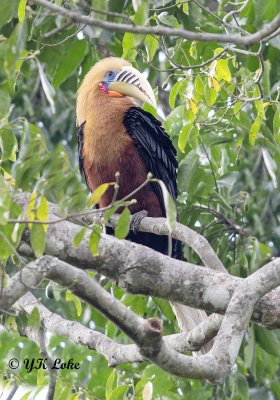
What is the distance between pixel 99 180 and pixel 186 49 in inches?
34.6

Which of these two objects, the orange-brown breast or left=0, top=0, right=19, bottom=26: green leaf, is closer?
left=0, top=0, right=19, bottom=26: green leaf

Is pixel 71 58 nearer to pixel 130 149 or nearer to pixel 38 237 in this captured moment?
pixel 130 149

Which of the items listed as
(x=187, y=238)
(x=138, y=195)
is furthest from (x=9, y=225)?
(x=138, y=195)

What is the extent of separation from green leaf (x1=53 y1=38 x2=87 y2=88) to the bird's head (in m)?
0.69

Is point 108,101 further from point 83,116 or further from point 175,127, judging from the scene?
point 175,127

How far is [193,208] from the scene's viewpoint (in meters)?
4.36

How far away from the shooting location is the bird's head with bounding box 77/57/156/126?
5049 mm

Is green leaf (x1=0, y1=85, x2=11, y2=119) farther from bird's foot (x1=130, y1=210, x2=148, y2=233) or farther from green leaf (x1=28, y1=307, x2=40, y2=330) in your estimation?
bird's foot (x1=130, y1=210, x2=148, y2=233)

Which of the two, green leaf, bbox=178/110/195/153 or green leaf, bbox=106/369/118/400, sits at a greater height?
green leaf, bbox=178/110/195/153

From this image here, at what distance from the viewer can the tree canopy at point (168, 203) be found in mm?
2383

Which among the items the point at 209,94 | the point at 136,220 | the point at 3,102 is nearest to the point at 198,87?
the point at 209,94

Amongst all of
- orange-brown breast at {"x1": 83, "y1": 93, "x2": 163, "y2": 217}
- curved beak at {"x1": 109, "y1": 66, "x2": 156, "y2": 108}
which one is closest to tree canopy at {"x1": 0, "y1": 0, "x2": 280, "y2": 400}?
curved beak at {"x1": 109, "y1": 66, "x2": 156, "y2": 108}

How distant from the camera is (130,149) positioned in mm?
4812

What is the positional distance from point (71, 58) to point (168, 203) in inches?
86.1
